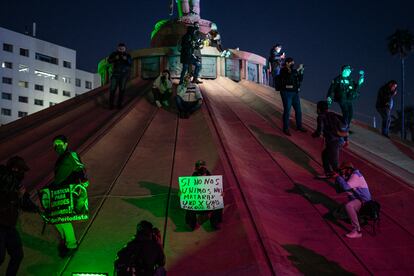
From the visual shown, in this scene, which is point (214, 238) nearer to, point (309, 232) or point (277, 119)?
point (309, 232)

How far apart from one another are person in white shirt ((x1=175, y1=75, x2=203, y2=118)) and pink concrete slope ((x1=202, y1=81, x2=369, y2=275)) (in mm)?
2180

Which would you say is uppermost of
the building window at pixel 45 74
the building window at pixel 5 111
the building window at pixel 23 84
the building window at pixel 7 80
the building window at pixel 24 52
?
the building window at pixel 24 52

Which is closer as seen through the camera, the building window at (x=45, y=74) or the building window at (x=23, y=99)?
the building window at (x=23, y=99)

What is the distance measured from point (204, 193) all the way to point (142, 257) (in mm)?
2599

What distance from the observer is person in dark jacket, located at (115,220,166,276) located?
19.5 ft

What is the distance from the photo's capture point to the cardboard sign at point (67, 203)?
7625 mm

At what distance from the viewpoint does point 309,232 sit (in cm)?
855

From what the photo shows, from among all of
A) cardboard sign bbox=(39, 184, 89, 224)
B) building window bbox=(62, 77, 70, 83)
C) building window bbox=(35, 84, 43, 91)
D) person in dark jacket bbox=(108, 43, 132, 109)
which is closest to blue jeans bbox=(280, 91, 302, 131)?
person in dark jacket bbox=(108, 43, 132, 109)

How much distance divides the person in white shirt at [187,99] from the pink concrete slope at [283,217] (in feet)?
7.15

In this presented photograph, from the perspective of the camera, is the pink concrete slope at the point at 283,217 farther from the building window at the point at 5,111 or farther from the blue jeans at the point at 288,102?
the building window at the point at 5,111

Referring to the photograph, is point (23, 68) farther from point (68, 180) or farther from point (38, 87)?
point (68, 180)

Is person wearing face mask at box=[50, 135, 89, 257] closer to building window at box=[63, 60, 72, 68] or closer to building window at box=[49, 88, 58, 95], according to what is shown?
building window at box=[49, 88, 58, 95]

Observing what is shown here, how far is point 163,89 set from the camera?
58.1 ft

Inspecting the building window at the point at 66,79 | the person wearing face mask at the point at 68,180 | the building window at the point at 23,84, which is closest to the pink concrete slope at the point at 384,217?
the person wearing face mask at the point at 68,180
